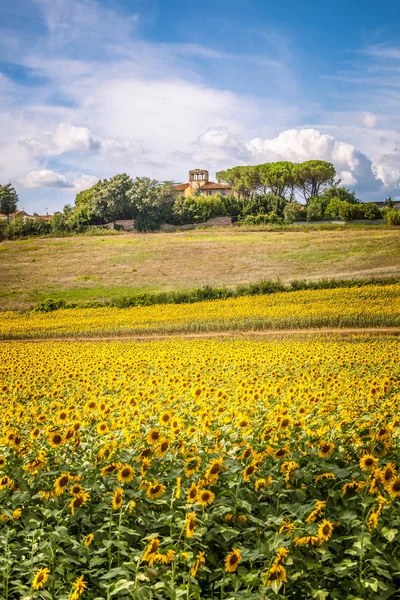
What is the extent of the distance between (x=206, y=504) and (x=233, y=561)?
0.40m

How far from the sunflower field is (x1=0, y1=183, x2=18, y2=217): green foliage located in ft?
61.1

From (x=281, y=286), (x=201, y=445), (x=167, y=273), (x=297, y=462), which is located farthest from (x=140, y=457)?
(x=167, y=273)

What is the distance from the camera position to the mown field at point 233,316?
17033 mm

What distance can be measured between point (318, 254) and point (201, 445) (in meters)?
19.6

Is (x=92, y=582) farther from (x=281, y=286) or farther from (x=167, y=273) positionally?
(x=167, y=273)

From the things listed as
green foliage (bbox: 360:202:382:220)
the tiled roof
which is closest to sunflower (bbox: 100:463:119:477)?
green foliage (bbox: 360:202:382:220)

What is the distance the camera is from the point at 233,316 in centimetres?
1842

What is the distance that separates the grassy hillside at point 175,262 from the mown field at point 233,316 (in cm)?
119

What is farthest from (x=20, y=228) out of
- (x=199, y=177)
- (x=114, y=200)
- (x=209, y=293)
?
(x=199, y=177)

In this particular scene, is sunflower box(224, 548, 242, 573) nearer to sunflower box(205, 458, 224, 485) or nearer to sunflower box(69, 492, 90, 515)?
sunflower box(205, 458, 224, 485)

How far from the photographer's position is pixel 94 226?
28.0 meters

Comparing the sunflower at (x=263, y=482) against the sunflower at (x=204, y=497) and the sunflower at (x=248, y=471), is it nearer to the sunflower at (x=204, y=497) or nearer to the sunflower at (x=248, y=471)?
the sunflower at (x=248, y=471)

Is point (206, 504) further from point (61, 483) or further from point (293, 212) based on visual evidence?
point (293, 212)

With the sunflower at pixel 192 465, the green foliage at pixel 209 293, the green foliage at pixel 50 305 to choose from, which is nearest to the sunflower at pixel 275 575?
the sunflower at pixel 192 465
